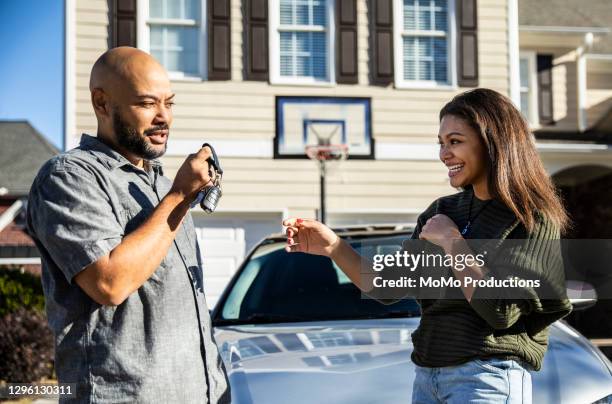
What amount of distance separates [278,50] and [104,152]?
969cm

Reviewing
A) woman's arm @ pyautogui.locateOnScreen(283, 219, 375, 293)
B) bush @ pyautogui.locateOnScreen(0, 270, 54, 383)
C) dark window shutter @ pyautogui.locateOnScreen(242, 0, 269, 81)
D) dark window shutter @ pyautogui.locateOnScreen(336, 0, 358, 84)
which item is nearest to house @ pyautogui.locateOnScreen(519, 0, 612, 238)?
dark window shutter @ pyautogui.locateOnScreen(336, 0, 358, 84)

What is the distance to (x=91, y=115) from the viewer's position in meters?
11.0

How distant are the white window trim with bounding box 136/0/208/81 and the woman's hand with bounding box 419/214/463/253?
31.6 feet

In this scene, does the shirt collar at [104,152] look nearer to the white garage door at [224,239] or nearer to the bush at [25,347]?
the bush at [25,347]

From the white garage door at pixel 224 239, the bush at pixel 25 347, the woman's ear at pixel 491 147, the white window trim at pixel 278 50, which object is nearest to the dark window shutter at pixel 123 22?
the white window trim at pixel 278 50

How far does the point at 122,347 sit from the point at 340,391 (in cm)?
102

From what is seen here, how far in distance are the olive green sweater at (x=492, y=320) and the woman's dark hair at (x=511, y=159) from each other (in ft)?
0.15

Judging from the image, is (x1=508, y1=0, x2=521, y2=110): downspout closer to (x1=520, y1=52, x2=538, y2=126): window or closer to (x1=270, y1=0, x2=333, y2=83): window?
(x1=520, y1=52, x2=538, y2=126): window

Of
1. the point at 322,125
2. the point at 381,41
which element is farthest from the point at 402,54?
the point at 322,125

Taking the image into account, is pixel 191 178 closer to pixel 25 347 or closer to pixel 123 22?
pixel 25 347

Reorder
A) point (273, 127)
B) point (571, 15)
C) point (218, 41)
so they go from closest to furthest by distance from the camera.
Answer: point (218, 41) < point (273, 127) < point (571, 15)

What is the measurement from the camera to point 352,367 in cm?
276

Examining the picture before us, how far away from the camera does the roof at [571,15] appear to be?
14852 mm

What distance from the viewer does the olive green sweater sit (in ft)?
6.30
